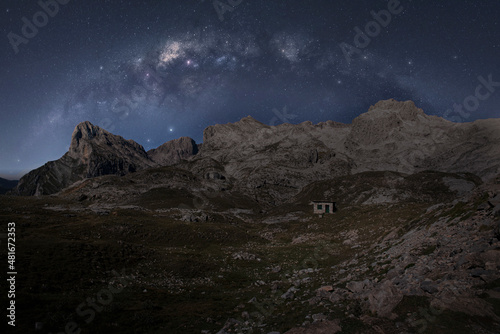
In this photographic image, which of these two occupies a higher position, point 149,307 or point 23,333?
point 23,333

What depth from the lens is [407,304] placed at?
11.9 metres

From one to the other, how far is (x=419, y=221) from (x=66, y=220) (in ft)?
240

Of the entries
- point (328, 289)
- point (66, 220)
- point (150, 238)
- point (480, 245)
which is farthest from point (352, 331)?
point (66, 220)

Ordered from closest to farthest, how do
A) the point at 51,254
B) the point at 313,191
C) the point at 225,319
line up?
the point at 225,319 → the point at 51,254 → the point at 313,191

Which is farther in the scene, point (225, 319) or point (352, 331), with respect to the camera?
point (225, 319)

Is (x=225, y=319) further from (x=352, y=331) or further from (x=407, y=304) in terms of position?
(x=407, y=304)

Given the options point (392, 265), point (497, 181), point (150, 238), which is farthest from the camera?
point (150, 238)
